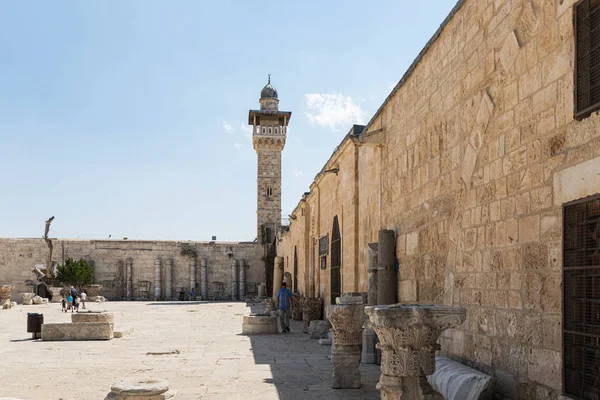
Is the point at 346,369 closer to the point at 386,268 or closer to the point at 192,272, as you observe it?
the point at 386,268

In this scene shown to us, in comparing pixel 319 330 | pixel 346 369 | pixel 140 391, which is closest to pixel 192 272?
pixel 319 330

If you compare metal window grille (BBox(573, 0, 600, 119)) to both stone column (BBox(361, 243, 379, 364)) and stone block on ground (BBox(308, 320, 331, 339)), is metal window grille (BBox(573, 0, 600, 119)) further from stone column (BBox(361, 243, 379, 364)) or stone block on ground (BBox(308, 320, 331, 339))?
stone block on ground (BBox(308, 320, 331, 339))

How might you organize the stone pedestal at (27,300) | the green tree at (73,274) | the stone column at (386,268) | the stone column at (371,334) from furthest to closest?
the green tree at (73,274), the stone pedestal at (27,300), the stone column at (371,334), the stone column at (386,268)

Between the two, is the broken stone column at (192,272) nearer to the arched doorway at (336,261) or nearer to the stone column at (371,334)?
the arched doorway at (336,261)

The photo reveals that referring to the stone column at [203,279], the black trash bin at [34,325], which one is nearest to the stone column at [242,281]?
the stone column at [203,279]

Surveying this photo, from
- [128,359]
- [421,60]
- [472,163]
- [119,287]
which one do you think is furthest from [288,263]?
[472,163]

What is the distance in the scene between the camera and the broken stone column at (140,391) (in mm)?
5762

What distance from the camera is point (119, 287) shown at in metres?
37.0

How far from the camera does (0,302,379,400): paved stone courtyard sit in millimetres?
7102

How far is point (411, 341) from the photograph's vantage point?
457 cm

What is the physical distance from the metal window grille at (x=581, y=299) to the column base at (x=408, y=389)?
1.01 m

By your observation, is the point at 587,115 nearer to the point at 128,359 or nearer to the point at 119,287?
the point at 128,359

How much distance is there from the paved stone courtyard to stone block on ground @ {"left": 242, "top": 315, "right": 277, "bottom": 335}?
298mm

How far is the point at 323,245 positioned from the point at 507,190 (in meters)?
11.0
